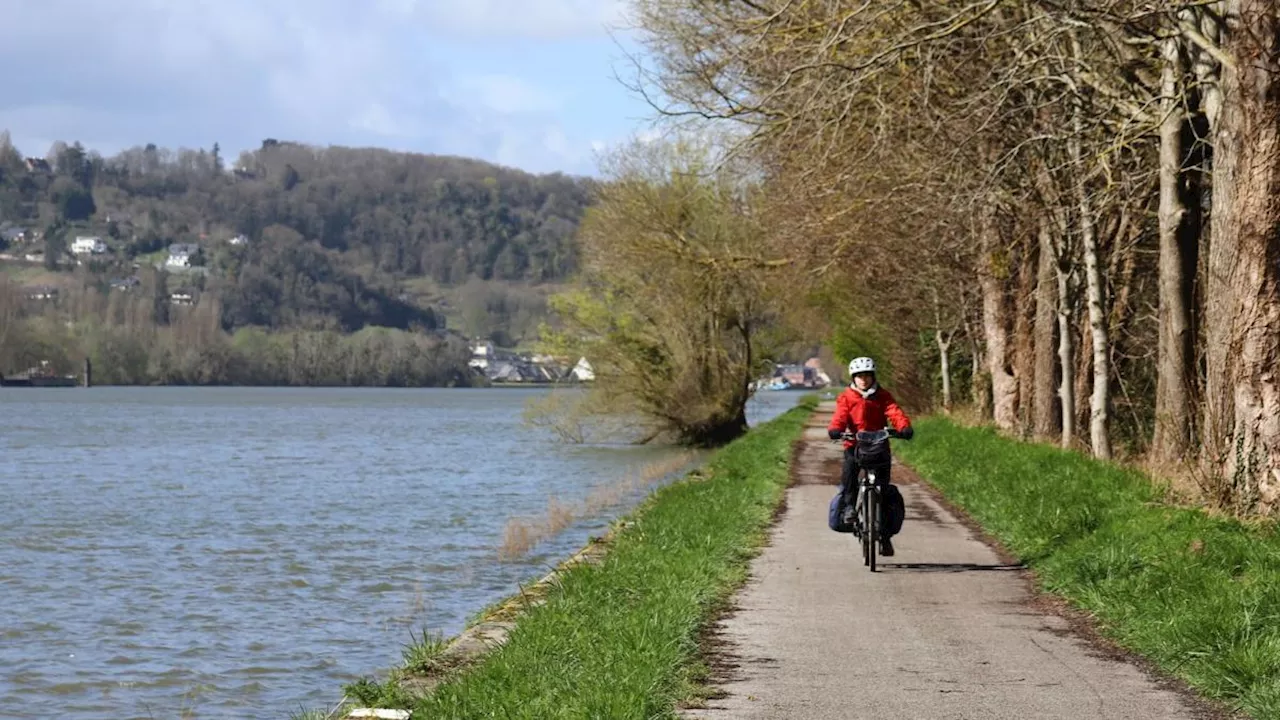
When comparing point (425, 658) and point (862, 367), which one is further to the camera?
point (862, 367)

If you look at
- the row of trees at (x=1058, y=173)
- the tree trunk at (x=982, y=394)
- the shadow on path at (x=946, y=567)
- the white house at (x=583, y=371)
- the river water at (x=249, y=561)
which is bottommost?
the river water at (x=249, y=561)

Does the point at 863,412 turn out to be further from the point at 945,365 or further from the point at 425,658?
the point at 945,365

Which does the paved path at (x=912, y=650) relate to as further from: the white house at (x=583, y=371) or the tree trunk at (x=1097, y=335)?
the white house at (x=583, y=371)

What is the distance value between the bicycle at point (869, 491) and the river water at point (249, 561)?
3826 mm

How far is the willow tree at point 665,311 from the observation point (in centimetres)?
4500

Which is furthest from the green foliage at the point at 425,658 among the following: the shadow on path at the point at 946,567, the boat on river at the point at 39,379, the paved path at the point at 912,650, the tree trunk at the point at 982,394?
the boat on river at the point at 39,379

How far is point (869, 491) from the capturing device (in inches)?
585

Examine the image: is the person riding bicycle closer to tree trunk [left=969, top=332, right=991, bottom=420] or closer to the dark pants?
the dark pants

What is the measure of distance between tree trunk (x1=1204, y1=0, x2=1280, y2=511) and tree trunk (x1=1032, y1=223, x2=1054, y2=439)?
37.4 feet

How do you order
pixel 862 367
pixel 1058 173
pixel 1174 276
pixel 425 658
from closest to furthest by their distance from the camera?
pixel 425 658
pixel 862 367
pixel 1174 276
pixel 1058 173

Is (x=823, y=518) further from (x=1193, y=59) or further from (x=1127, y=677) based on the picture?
(x=1127, y=677)

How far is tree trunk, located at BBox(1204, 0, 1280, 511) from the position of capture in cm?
1445

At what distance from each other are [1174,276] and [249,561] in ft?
39.1

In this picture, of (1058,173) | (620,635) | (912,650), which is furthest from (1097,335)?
(620,635)
